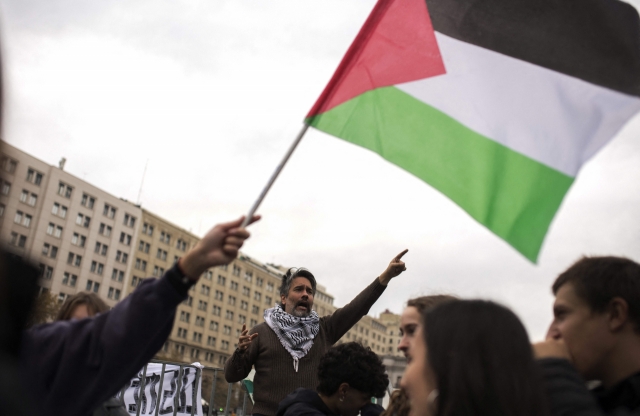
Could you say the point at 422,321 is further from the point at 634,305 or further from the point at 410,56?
the point at 410,56

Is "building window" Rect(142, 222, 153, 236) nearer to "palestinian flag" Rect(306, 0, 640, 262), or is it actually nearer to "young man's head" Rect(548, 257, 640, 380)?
"palestinian flag" Rect(306, 0, 640, 262)

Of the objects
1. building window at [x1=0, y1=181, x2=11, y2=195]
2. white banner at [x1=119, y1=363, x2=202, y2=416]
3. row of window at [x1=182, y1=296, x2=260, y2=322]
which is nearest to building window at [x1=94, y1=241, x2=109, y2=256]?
row of window at [x1=182, y1=296, x2=260, y2=322]

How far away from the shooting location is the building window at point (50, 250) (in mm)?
69750

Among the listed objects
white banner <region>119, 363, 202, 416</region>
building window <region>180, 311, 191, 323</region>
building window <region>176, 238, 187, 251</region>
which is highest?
building window <region>176, 238, 187, 251</region>

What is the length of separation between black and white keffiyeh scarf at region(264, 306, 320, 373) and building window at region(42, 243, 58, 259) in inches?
2826

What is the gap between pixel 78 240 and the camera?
73.8 metres

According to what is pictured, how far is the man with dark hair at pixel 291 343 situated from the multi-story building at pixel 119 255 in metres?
59.4

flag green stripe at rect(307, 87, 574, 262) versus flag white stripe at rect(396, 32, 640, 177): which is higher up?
flag white stripe at rect(396, 32, 640, 177)

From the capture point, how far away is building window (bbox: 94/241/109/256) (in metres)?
76.1

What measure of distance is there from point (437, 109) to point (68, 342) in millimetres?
2062

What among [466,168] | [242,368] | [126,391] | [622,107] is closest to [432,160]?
[466,168]

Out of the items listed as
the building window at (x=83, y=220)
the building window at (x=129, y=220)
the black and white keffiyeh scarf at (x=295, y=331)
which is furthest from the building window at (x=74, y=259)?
the black and white keffiyeh scarf at (x=295, y=331)

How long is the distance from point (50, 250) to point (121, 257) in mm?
10291

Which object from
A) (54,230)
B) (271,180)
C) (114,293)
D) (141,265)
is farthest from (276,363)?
(141,265)
